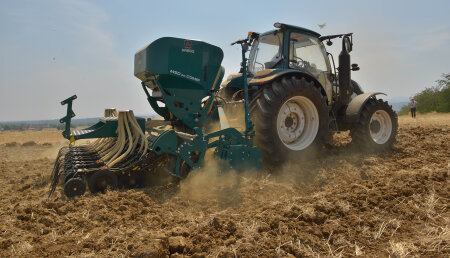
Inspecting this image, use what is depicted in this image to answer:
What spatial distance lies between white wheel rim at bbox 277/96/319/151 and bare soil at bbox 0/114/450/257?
0.54 m

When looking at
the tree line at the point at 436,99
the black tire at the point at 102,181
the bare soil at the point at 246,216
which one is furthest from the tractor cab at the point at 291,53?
the tree line at the point at 436,99

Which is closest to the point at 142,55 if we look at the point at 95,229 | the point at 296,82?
the point at 296,82

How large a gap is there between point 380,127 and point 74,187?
578 cm

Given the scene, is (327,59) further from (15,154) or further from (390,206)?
(15,154)

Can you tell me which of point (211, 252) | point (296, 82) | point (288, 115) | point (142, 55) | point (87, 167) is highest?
point (142, 55)

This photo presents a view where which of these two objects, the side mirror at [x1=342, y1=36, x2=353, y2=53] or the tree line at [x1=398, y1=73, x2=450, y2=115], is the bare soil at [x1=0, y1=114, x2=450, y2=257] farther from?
the tree line at [x1=398, y1=73, x2=450, y2=115]

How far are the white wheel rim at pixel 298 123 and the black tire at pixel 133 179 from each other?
2208mm

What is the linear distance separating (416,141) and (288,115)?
3888 millimetres

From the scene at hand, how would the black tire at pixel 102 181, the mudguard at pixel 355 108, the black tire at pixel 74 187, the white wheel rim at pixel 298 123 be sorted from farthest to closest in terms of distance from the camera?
the mudguard at pixel 355 108
the white wheel rim at pixel 298 123
the black tire at pixel 102 181
the black tire at pixel 74 187

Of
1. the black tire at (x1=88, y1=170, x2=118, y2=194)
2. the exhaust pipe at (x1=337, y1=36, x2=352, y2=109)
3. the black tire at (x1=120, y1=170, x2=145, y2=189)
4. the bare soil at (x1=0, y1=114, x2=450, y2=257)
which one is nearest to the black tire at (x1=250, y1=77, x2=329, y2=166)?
the bare soil at (x1=0, y1=114, x2=450, y2=257)

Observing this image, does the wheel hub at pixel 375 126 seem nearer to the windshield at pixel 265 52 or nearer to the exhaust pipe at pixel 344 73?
the exhaust pipe at pixel 344 73

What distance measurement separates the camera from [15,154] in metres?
8.35

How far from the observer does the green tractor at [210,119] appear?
4.02 metres

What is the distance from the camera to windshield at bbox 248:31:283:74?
18.5 feet
